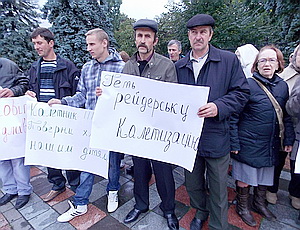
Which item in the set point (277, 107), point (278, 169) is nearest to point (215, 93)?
point (277, 107)

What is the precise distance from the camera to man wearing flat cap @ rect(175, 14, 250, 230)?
5.37ft

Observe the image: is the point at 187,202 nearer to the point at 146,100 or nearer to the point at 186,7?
the point at 146,100

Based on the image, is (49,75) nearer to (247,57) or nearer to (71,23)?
(247,57)

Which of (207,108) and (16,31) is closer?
(207,108)

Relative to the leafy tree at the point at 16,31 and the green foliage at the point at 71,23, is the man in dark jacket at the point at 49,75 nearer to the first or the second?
the green foliage at the point at 71,23

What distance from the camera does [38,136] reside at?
2131mm

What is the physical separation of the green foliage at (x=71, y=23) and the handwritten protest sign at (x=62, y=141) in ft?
16.6

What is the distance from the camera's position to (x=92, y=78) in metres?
2.14

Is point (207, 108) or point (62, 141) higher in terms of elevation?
point (207, 108)

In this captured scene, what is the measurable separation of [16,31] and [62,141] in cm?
888

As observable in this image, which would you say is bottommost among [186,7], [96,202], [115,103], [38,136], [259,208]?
[96,202]

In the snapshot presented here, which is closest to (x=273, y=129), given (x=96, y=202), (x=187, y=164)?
(x=187, y=164)

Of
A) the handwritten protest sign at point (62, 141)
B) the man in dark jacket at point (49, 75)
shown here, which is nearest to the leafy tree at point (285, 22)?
the man in dark jacket at point (49, 75)

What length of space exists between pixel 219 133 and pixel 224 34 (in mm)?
5864
